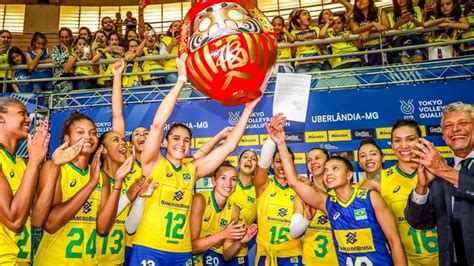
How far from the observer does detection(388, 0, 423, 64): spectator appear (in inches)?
231

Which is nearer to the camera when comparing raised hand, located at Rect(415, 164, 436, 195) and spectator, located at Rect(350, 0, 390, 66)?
raised hand, located at Rect(415, 164, 436, 195)

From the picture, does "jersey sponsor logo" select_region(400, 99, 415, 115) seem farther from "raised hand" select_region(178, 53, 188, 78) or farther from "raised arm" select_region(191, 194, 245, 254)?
"raised hand" select_region(178, 53, 188, 78)

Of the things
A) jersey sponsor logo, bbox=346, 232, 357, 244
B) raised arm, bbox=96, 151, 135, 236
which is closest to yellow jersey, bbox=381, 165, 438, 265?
jersey sponsor logo, bbox=346, 232, 357, 244

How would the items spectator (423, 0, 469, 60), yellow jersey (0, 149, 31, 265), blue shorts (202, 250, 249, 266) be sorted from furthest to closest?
spectator (423, 0, 469, 60) → blue shorts (202, 250, 249, 266) → yellow jersey (0, 149, 31, 265)

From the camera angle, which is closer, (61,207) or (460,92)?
(61,207)

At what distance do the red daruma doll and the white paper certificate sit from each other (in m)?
1.51

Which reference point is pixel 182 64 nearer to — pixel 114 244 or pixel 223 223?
pixel 114 244

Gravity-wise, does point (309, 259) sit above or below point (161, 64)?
below

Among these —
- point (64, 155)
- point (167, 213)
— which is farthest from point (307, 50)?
point (64, 155)

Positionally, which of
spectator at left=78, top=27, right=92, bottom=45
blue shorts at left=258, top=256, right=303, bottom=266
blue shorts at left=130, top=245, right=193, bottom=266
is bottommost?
blue shorts at left=258, top=256, right=303, bottom=266

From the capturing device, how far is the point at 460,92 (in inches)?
208

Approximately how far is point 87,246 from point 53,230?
1.01 ft

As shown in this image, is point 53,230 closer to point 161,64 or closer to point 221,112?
point 221,112

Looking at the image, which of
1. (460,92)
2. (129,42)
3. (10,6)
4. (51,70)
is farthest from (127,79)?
(10,6)
